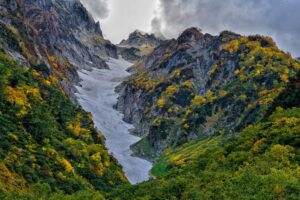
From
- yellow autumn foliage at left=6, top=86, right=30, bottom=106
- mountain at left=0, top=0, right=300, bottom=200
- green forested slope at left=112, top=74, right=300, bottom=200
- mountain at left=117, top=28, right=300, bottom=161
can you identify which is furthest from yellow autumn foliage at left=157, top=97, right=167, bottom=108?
green forested slope at left=112, top=74, right=300, bottom=200

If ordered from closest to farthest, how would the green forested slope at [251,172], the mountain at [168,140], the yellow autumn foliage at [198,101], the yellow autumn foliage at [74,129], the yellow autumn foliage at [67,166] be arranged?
the green forested slope at [251,172] → the mountain at [168,140] → the yellow autumn foliage at [67,166] → the yellow autumn foliage at [74,129] → the yellow autumn foliage at [198,101]

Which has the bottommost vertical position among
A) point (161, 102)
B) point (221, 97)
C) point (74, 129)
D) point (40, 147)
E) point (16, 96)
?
point (40, 147)

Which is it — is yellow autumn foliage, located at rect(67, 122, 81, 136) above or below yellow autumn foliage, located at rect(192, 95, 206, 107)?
below

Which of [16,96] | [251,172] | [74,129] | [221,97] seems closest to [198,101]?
[221,97]

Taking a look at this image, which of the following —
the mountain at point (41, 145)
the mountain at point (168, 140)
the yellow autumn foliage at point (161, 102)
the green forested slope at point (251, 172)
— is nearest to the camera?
the green forested slope at point (251, 172)

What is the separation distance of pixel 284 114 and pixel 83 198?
32.9m

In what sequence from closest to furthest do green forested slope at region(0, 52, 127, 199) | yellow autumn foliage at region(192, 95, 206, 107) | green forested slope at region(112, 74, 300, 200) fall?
green forested slope at region(112, 74, 300, 200) → green forested slope at region(0, 52, 127, 199) → yellow autumn foliage at region(192, 95, 206, 107)

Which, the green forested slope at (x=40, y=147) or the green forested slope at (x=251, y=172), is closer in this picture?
the green forested slope at (x=251, y=172)

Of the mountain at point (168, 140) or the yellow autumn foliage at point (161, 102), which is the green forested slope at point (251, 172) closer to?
the mountain at point (168, 140)

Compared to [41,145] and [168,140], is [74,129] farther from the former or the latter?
[168,140]

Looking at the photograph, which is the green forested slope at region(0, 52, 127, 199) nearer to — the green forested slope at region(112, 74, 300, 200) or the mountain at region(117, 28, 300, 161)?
the green forested slope at region(112, 74, 300, 200)

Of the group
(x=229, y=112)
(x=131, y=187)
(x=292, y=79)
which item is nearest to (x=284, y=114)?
(x=292, y=79)

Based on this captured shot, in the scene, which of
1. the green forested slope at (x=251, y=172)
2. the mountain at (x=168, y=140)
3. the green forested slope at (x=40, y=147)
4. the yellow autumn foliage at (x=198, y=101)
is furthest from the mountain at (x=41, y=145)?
the yellow autumn foliage at (x=198, y=101)

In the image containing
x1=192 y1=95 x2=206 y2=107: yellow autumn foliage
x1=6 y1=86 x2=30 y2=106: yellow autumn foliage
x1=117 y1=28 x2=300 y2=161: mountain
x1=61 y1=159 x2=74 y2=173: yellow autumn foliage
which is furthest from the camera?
x1=192 y1=95 x2=206 y2=107: yellow autumn foliage
